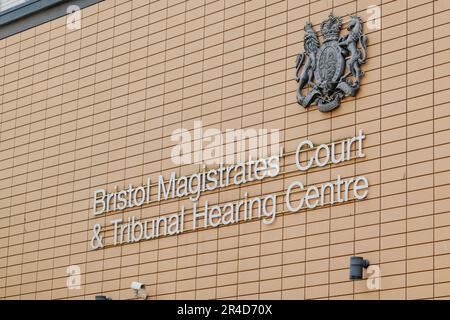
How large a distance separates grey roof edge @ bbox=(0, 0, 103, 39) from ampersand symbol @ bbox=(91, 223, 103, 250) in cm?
441

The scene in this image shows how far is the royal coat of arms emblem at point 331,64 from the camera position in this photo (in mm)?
19844

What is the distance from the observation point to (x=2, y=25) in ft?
88.0

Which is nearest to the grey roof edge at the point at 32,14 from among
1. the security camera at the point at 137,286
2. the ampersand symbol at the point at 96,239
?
the ampersand symbol at the point at 96,239

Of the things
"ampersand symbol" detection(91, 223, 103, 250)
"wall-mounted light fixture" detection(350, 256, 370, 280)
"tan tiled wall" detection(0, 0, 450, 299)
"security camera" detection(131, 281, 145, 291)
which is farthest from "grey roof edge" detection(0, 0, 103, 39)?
"wall-mounted light fixture" detection(350, 256, 370, 280)

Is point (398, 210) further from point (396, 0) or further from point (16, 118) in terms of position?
point (16, 118)

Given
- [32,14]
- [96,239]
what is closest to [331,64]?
[96,239]

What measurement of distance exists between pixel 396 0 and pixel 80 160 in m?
7.44

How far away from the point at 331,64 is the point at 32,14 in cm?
830

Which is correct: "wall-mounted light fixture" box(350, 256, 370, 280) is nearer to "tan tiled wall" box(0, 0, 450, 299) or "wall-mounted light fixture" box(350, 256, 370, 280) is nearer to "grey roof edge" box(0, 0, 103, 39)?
"tan tiled wall" box(0, 0, 450, 299)

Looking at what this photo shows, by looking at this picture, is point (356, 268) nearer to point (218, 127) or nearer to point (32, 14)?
point (218, 127)

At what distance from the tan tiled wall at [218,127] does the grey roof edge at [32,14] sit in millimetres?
166

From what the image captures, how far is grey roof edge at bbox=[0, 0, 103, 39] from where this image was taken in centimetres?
2541

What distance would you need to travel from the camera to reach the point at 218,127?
2188 cm

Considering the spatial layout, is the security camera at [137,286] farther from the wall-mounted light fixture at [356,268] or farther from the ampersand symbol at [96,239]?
the wall-mounted light fixture at [356,268]
